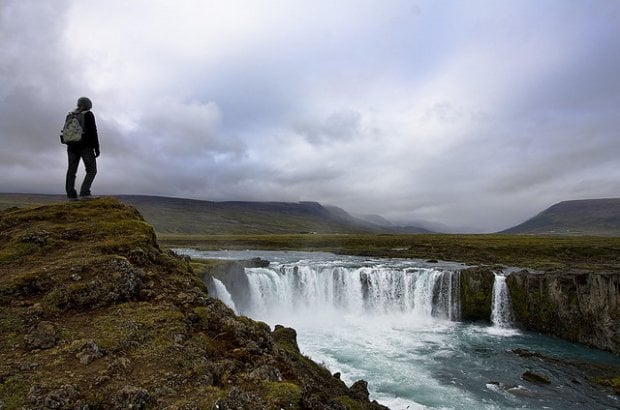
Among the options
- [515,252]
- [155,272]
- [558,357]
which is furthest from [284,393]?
[515,252]

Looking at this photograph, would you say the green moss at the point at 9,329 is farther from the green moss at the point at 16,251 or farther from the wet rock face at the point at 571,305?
the wet rock face at the point at 571,305

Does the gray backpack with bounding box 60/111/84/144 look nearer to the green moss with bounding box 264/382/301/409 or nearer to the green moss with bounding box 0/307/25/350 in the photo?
the green moss with bounding box 0/307/25/350

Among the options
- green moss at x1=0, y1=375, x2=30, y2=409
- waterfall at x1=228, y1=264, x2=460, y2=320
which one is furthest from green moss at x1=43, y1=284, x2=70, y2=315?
waterfall at x1=228, y1=264, x2=460, y2=320

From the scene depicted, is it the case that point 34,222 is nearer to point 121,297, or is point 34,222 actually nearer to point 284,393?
point 121,297

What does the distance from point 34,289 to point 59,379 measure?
10.5 feet

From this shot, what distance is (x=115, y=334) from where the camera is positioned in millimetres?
7699

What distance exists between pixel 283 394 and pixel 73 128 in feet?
34.4

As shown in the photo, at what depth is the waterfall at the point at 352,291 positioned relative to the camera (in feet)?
150

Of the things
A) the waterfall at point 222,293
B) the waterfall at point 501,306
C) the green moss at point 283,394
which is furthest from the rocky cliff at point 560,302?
the green moss at point 283,394

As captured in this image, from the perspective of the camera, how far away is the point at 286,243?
12656 centimetres

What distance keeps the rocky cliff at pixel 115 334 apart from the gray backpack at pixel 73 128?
2568 mm

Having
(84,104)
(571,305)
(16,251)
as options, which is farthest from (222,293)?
(571,305)

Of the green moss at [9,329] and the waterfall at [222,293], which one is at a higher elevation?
the green moss at [9,329]

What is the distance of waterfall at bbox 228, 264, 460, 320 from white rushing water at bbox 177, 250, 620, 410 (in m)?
0.12
